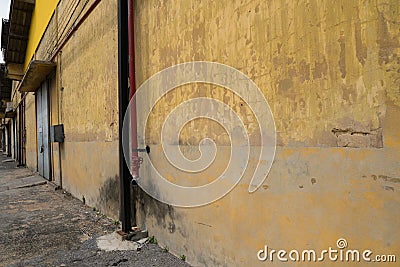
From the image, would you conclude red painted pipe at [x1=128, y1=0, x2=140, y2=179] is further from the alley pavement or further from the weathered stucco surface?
the alley pavement

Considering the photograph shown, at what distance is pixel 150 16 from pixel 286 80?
206 centimetres

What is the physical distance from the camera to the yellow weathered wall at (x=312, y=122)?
1.52m

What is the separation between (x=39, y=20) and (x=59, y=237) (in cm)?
951

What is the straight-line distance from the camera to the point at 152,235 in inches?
138

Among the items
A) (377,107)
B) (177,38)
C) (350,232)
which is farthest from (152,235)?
(377,107)

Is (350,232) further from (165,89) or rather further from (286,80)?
(165,89)

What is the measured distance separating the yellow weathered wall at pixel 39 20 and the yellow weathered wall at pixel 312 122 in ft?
25.6

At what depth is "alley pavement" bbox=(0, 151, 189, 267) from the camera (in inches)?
122

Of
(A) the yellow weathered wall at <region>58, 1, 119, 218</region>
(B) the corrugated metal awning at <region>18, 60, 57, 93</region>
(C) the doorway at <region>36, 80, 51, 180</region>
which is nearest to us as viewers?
(A) the yellow weathered wall at <region>58, 1, 119, 218</region>
